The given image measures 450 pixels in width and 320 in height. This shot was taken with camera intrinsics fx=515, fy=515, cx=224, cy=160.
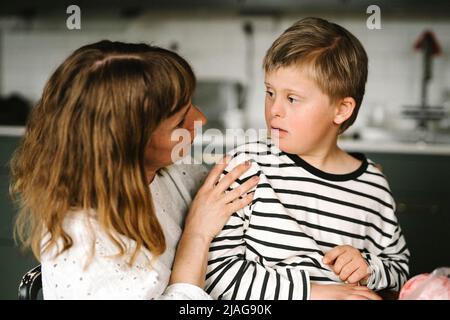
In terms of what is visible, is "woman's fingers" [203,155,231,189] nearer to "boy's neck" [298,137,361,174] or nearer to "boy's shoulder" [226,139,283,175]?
"boy's shoulder" [226,139,283,175]

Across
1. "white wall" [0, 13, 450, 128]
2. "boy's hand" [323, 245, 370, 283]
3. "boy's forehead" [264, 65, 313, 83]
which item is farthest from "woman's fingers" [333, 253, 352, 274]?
"white wall" [0, 13, 450, 128]

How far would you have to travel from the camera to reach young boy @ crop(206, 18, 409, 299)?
89cm

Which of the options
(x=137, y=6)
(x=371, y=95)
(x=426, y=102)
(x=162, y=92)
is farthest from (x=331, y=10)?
(x=162, y=92)

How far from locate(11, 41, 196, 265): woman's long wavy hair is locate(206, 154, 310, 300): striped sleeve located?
5.4 inches

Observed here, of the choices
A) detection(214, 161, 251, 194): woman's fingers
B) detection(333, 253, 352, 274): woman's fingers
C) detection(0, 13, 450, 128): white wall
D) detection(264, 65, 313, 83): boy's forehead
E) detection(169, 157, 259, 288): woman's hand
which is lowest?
detection(333, 253, 352, 274): woman's fingers

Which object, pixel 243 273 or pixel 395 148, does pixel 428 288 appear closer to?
pixel 243 273

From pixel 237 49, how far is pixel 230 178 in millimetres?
2099

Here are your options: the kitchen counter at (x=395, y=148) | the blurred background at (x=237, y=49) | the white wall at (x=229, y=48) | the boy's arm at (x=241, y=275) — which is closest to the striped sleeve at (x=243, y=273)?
the boy's arm at (x=241, y=275)

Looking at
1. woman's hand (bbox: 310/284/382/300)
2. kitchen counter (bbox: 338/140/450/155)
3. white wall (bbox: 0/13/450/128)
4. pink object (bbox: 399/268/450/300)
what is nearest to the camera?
pink object (bbox: 399/268/450/300)

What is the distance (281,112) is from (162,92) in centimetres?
27

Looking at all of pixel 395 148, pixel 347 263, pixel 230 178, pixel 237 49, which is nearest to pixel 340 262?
pixel 347 263

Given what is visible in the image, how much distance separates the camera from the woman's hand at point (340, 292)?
84cm

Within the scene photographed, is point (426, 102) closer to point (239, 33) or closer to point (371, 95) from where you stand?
point (371, 95)

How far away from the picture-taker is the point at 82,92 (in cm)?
76
